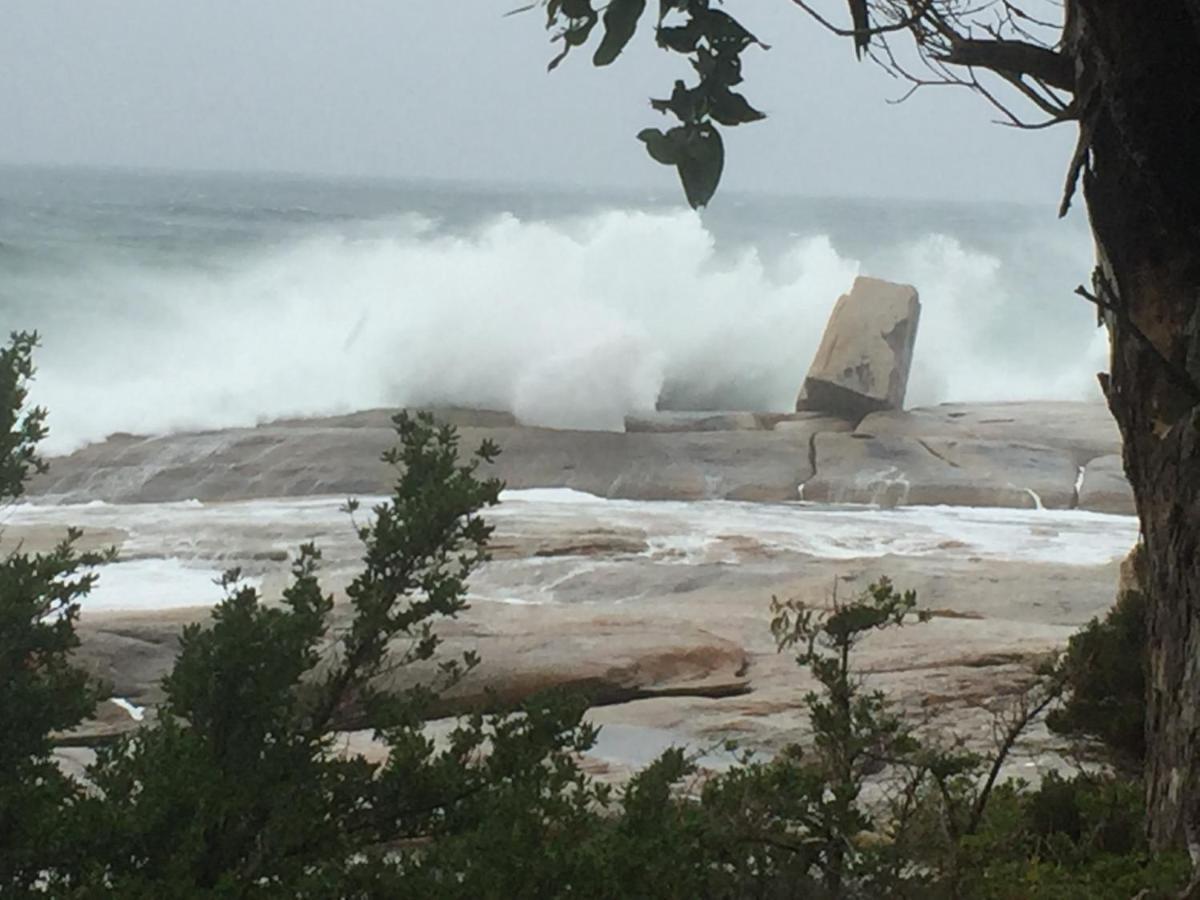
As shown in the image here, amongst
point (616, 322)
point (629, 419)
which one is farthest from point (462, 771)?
point (616, 322)

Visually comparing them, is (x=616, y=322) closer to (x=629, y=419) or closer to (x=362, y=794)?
(x=629, y=419)

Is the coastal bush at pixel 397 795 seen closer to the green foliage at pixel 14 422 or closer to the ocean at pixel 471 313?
the green foliage at pixel 14 422

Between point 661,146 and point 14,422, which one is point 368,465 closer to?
point 14,422

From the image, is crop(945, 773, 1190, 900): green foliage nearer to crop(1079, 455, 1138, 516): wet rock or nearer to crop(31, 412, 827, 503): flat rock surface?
crop(31, 412, 827, 503): flat rock surface

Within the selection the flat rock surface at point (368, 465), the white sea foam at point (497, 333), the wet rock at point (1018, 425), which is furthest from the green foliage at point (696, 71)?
the white sea foam at point (497, 333)

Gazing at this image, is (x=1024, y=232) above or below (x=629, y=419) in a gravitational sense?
above

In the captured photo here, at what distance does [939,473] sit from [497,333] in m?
5.88

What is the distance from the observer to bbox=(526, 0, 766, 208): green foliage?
128 centimetres

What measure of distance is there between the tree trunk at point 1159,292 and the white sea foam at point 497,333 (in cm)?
941

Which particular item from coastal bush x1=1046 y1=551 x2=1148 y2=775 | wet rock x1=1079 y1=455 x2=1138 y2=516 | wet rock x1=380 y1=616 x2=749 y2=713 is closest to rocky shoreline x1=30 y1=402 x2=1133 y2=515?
wet rock x1=1079 y1=455 x2=1138 y2=516

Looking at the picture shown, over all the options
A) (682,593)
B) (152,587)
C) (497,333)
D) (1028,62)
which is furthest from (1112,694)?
(497,333)

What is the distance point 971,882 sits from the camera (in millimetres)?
1814

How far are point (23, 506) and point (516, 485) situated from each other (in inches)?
115

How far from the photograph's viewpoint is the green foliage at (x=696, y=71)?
4.19 ft
